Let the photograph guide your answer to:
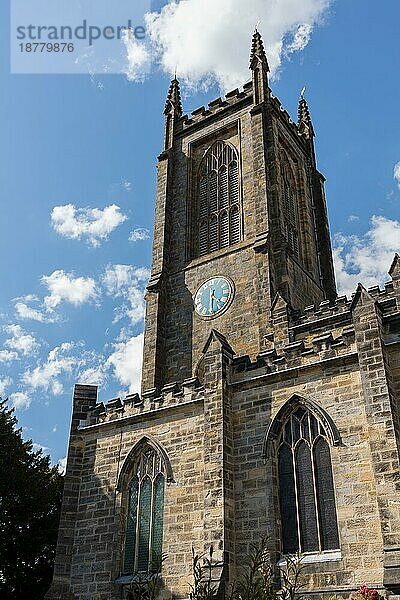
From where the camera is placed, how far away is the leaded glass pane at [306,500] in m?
13.1

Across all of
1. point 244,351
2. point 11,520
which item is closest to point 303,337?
point 244,351

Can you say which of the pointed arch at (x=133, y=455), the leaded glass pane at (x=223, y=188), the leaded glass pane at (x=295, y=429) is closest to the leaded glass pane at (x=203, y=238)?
the leaded glass pane at (x=223, y=188)

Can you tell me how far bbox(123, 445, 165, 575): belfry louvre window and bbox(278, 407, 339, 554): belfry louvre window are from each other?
3.60 metres

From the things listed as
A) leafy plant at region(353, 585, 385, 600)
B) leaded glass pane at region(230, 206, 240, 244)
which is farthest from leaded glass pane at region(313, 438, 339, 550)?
leaded glass pane at region(230, 206, 240, 244)

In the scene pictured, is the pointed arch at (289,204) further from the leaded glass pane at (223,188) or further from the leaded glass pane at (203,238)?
the leaded glass pane at (203,238)

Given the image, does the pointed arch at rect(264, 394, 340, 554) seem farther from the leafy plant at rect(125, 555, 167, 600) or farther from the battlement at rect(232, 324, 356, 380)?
the leafy plant at rect(125, 555, 167, 600)

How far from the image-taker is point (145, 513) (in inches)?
633

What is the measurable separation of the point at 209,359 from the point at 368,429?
489 centimetres

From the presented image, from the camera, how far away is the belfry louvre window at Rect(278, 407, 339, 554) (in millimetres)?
13086

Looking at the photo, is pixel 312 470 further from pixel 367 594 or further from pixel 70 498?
pixel 70 498

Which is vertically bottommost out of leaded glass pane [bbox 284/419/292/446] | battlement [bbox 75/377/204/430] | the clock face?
leaded glass pane [bbox 284/419/292/446]

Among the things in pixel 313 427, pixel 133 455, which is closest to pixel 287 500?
pixel 313 427

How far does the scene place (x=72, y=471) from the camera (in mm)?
17875

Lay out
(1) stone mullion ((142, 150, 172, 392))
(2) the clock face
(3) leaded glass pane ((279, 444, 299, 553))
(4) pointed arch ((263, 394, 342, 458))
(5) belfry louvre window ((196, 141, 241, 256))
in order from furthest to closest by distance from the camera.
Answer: (5) belfry louvre window ((196, 141, 241, 256)), (2) the clock face, (1) stone mullion ((142, 150, 172, 392)), (4) pointed arch ((263, 394, 342, 458)), (3) leaded glass pane ((279, 444, 299, 553))
